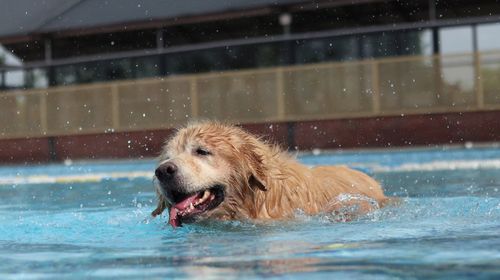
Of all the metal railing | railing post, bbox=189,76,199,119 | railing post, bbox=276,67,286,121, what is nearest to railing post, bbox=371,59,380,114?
the metal railing

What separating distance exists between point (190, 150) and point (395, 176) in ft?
18.6

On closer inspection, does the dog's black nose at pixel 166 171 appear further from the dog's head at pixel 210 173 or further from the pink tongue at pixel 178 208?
the pink tongue at pixel 178 208

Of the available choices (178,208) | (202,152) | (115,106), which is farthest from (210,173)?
(115,106)

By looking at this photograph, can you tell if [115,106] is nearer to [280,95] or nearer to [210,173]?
[280,95]

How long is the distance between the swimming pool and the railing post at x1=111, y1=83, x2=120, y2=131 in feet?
32.4

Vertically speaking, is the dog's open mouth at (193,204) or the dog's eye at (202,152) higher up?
the dog's eye at (202,152)

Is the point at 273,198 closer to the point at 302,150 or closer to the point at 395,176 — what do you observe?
the point at 395,176

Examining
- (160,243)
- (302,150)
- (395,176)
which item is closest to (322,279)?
(160,243)

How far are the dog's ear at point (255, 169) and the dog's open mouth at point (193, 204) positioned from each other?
0.68ft

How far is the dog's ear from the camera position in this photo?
5.23 m

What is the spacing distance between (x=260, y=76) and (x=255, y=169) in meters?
12.2

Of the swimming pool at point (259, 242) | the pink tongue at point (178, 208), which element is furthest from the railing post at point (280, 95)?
the pink tongue at point (178, 208)

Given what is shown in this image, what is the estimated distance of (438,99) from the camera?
1620cm

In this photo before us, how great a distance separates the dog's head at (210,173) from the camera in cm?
496
